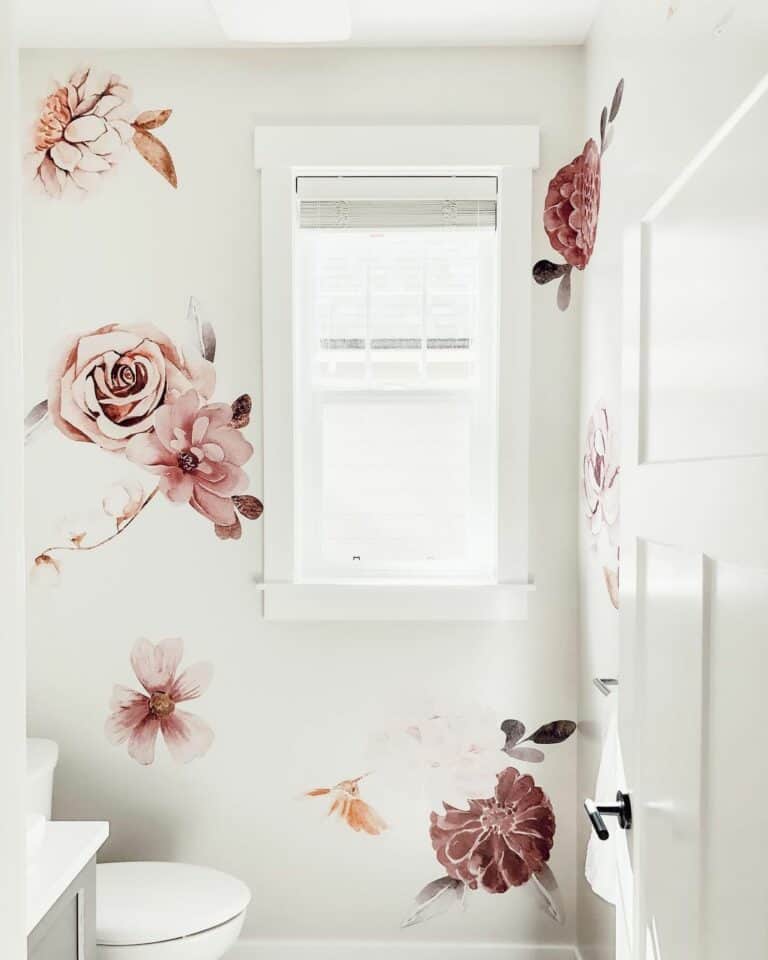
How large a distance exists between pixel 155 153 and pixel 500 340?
1041 mm

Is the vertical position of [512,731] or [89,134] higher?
[89,134]

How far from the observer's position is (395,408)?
2.59 metres

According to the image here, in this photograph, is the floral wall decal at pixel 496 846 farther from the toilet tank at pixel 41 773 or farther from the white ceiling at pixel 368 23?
the white ceiling at pixel 368 23

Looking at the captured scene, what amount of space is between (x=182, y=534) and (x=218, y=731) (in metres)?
0.54

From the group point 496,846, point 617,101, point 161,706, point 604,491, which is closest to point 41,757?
point 161,706

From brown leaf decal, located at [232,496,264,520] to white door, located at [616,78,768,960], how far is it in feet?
4.46

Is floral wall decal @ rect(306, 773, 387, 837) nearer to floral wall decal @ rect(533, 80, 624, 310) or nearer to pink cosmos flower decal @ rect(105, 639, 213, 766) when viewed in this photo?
pink cosmos flower decal @ rect(105, 639, 213, 766)

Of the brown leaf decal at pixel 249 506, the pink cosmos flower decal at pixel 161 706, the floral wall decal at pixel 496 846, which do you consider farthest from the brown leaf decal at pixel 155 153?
the floral wall decal at pixel 496 846

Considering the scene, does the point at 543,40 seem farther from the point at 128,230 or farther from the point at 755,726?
the point at 755,726

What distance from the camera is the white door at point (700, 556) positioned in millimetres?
809

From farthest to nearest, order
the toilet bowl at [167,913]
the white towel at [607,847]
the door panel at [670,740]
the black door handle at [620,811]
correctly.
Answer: the toilet bowl at [167,913] → the white towel at [607,847] → the black door handle at [620,811] → the door panel at [670,740]

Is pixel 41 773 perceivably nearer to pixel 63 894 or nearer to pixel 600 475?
pixel 63 894

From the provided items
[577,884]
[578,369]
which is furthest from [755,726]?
[577,884]

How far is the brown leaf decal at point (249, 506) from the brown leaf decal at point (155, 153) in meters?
0.85
